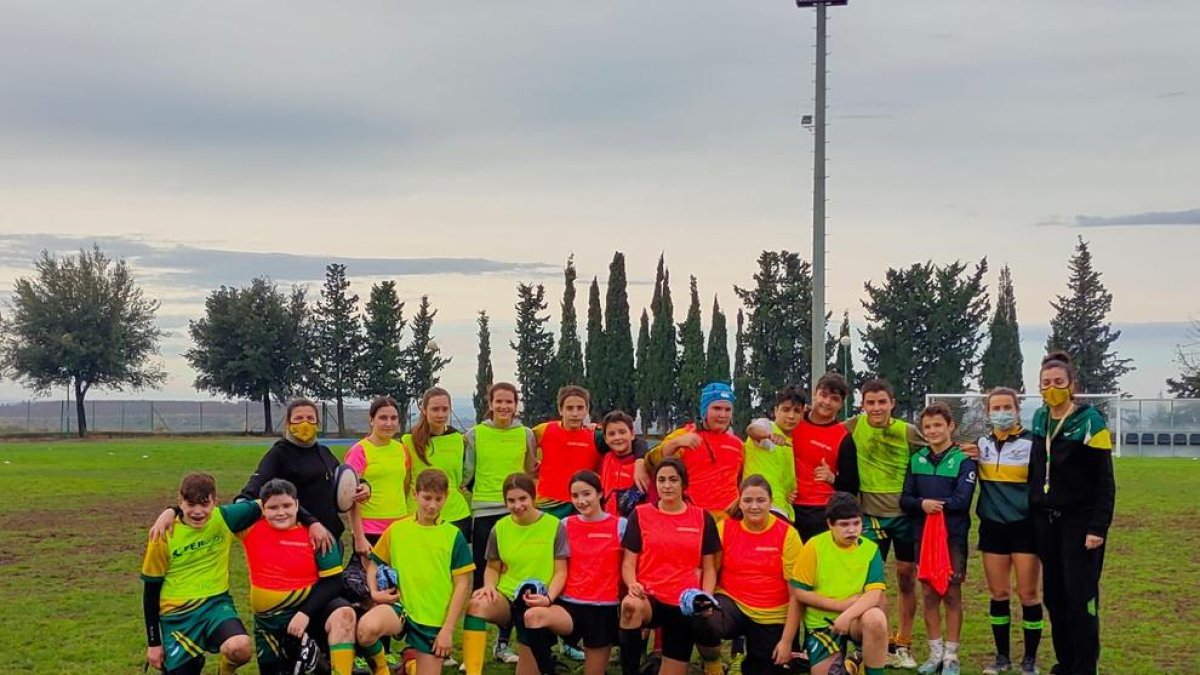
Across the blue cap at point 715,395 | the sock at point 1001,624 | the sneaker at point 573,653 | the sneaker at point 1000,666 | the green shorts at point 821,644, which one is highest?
the blue cap at point 715,395

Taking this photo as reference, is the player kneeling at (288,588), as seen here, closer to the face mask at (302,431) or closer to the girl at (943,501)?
the face mask at (302,431)

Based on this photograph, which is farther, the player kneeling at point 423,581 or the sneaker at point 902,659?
the sneaker at point 902,659

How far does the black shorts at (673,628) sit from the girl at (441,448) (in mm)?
1412

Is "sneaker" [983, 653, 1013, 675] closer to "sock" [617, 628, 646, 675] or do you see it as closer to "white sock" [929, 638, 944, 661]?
"white sock" [929, 638, 944, 661]

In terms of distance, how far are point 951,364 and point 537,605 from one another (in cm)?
5202

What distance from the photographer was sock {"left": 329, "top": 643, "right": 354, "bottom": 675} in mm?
5898

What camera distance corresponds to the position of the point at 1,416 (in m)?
59.9

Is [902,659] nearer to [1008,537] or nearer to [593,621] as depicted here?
[1008,537]

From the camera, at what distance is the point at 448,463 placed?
711cm

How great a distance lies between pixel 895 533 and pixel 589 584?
206cm

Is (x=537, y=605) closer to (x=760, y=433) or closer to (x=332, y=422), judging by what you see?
(x=760, y=433)

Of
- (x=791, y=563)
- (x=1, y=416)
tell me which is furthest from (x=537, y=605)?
(x=1, y=416)

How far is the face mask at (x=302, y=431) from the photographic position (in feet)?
21.0

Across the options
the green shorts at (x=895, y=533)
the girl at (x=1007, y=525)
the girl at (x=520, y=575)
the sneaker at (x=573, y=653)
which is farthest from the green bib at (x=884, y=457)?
the sneaker at (x=573, y=653)
